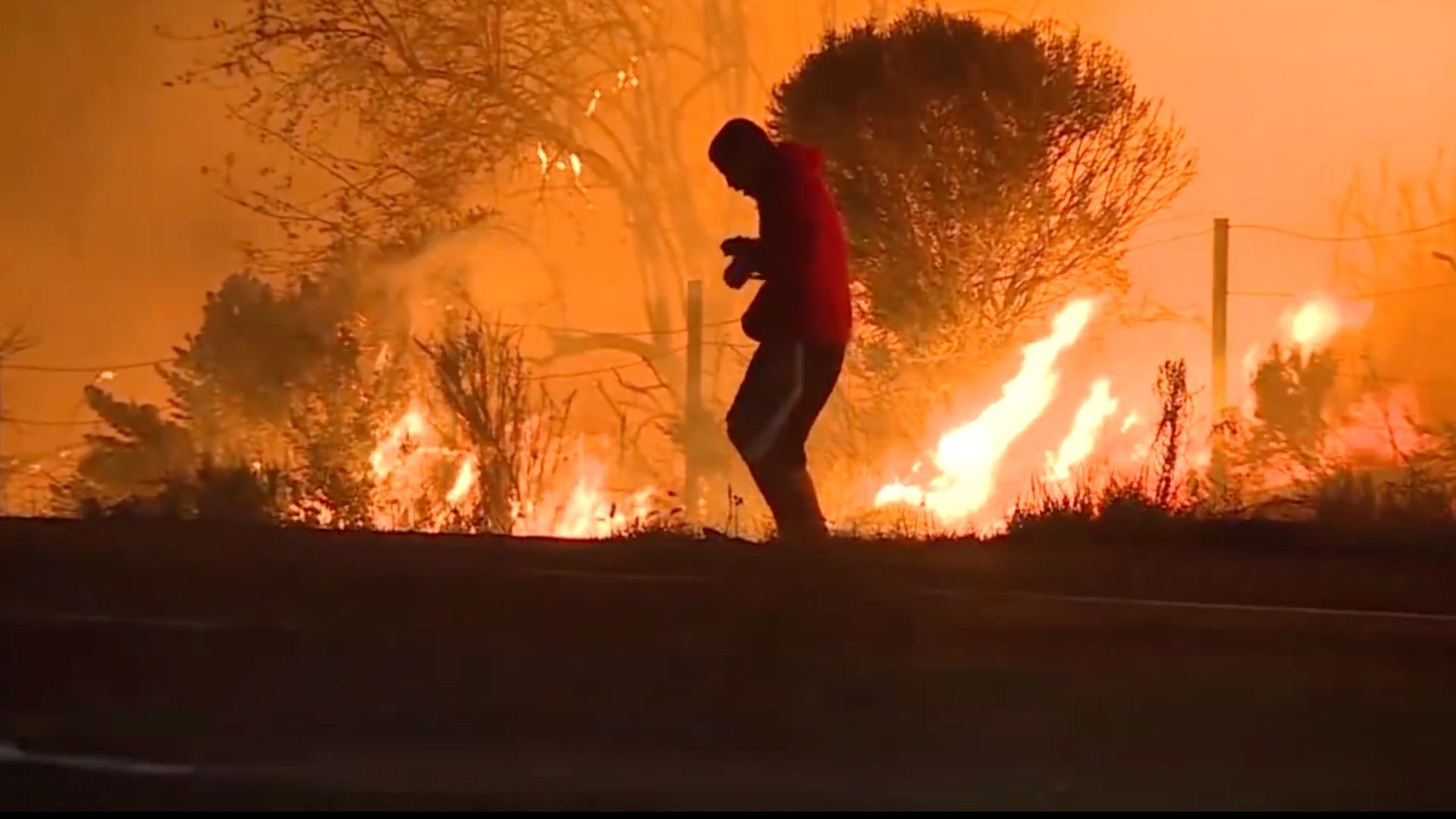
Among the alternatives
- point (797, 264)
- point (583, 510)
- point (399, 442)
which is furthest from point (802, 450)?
point (399, 442)

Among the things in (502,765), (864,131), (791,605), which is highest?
(864,131)

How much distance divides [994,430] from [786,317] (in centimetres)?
644

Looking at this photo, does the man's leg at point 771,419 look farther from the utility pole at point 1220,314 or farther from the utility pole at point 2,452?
the utility pole at point 2,452

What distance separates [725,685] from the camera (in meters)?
4.95

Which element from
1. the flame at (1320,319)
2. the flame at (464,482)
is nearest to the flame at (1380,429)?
the flame at (1320,319)

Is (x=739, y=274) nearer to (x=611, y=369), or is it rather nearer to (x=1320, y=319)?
(x=611, y=369)

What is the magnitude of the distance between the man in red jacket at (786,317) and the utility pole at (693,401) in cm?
645

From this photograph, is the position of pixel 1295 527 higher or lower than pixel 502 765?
higher

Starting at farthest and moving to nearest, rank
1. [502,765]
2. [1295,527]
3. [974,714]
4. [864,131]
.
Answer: [864,131] < [1295,527] < [974,714] < [502,765]

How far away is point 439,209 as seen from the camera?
15078 mm

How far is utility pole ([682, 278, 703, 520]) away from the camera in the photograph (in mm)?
14633

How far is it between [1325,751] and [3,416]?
494 inches

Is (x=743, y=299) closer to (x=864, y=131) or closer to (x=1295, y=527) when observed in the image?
(x=864, y=131)

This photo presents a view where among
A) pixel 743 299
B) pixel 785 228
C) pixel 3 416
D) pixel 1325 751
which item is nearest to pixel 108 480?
pixel 3 416
